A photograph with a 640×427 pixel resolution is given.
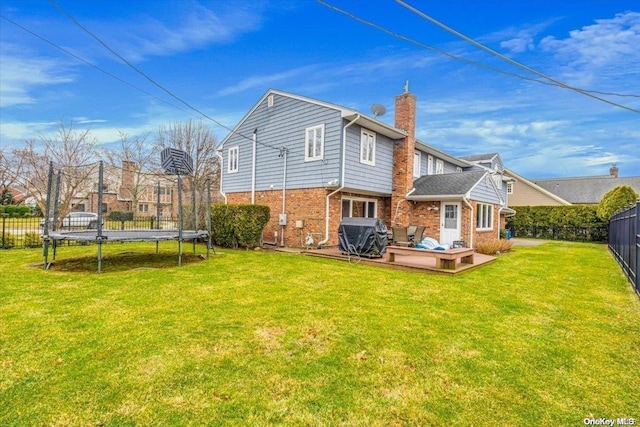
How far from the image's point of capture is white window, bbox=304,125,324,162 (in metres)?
12.5

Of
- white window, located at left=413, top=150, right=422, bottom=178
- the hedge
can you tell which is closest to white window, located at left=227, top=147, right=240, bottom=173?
white window, located at left=413, top=150, right=422, bottom=178

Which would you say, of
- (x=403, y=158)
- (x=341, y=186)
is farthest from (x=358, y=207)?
(x=403, y=158)

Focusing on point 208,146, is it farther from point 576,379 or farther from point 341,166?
point 576,379

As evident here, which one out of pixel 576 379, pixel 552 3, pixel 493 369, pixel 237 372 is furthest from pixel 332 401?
pixel 552 3

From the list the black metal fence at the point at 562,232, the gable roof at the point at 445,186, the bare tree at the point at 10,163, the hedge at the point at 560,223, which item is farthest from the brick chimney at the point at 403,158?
the bare tree at the point at 10,163

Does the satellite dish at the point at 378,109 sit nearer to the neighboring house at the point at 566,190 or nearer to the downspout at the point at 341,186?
the downspout at the point at 341,186

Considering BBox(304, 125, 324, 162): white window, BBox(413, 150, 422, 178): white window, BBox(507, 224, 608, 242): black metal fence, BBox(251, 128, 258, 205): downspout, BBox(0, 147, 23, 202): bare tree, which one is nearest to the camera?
BBox(304, 125, 324, 162): white window

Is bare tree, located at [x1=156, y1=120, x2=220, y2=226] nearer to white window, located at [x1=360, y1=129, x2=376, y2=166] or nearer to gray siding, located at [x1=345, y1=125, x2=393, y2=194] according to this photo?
gray siding, located at [x1=345, y1=125, x2=393, y2=194]

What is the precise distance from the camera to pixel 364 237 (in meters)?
10.3

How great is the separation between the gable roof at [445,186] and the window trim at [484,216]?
143cm

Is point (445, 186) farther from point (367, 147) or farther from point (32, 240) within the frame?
point (32, 240)

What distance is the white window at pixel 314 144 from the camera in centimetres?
1248

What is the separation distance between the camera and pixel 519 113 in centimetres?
1619

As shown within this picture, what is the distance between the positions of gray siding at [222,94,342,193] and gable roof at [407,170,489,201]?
4.62 m
